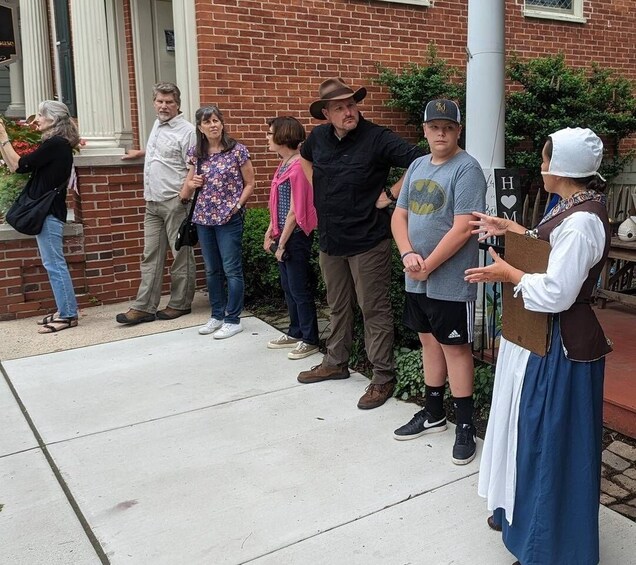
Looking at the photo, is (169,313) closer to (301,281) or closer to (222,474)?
(301,281)

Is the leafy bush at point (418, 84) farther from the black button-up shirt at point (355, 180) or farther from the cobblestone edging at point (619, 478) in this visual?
the cobblestone edging at point (619, 478)

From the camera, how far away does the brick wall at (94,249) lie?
603 cm

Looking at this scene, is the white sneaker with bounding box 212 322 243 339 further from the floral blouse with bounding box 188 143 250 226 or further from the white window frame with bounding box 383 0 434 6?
the white window frame with bounding box 383 0 434 6

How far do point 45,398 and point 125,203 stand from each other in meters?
2.62

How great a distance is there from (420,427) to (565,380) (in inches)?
57.7

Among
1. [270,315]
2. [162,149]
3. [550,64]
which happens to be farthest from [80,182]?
[550,64]

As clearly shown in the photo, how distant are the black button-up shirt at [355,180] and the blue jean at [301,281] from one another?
2.28 feet

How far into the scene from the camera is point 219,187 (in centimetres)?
524

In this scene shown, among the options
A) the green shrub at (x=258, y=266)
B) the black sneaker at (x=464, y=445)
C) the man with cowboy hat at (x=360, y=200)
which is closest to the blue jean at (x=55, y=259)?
the green shrub at (x=258, y=266)

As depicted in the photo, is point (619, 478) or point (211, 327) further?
point (211, 327)

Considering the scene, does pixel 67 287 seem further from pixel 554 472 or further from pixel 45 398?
pixel 554 472

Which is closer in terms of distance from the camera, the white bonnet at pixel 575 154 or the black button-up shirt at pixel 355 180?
the white bonnet at pixel 575 154

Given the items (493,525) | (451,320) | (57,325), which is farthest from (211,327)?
(493,525)

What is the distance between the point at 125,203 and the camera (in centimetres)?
647
